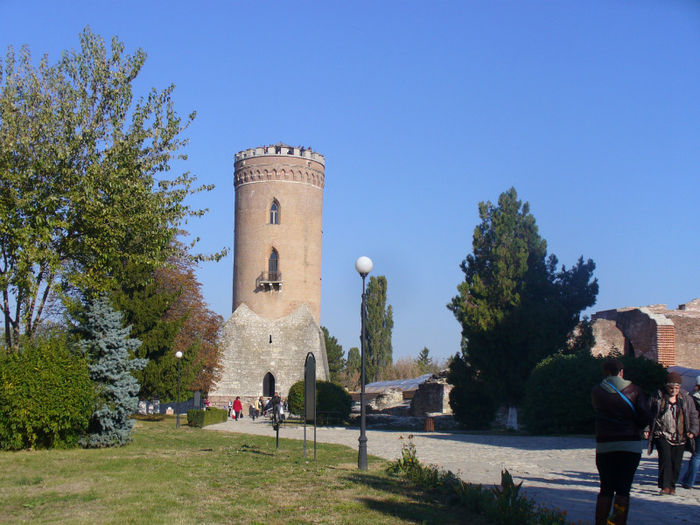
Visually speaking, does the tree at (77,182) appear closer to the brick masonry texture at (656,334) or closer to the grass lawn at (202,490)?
the grass lawn at (202,490)

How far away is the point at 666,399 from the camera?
987 cm

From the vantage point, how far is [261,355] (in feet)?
153

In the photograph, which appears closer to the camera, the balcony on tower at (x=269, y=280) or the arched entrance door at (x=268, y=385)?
the arched entrance door at (x=268, y=385)

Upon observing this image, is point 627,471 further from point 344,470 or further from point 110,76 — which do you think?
point 110,76

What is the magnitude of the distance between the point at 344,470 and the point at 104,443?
22.1ft

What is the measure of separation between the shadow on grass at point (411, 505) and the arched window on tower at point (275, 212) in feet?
125

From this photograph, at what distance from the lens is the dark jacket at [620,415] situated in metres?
6.51

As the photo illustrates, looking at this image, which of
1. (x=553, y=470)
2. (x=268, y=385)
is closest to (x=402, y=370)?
(x=268, y=385)

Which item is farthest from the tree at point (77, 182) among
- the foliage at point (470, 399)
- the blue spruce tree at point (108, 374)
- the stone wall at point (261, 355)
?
the stone wall at point (261, 355)

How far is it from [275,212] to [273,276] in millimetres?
4354

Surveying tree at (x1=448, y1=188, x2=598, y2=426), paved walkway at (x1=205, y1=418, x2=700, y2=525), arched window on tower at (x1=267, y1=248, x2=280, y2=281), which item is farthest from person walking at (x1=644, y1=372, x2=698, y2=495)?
arched window on tower at (x1=267, y1=248, x2=280, y2=281)

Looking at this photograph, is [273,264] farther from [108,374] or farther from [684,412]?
[684,412]

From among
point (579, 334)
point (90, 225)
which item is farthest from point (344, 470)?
point (579, 334)

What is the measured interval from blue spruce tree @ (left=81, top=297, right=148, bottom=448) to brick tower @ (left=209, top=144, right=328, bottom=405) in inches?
1168
